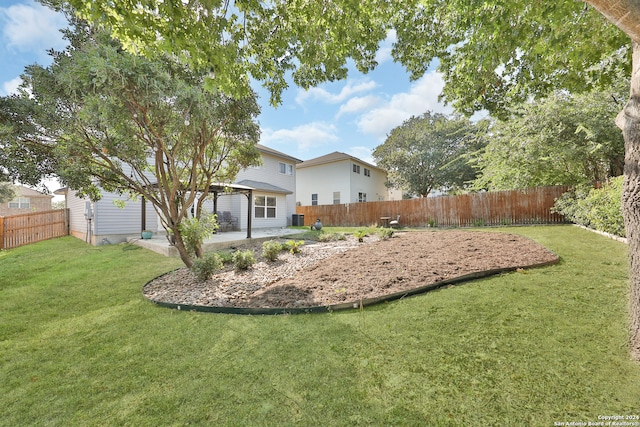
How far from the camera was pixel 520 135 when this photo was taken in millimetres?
11227

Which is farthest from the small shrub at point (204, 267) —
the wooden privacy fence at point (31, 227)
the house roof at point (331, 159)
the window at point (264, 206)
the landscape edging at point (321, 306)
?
the house roof at point (331, 159)

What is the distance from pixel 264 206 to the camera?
15.5m

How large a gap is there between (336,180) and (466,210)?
10977mm

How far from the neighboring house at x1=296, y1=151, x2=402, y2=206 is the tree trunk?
1865cm

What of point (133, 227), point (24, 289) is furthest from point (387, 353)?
point (133, 227)

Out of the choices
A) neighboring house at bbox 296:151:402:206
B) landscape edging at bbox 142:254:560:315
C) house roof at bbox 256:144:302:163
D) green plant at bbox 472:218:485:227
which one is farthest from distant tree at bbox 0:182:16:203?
green plant at bbox 472:218:485:227

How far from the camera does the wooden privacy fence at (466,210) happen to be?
11.0 metres

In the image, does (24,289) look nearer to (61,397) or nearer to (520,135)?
(61,397)

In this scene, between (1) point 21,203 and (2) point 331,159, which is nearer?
(2) point 331,159

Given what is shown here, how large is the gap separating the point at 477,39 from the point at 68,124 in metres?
7.73

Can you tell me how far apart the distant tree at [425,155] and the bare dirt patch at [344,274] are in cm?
1572

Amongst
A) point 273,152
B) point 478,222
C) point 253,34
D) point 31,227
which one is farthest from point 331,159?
point 31,227

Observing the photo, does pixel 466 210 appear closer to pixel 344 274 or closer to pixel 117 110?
pixel 344 274

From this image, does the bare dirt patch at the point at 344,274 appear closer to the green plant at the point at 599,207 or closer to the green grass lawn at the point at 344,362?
the green grass lawn at the point at 344,362
